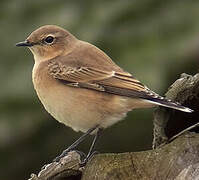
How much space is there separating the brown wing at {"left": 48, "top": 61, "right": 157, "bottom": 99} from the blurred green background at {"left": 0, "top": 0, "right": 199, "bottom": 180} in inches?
90.8

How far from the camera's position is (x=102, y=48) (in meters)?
11.4

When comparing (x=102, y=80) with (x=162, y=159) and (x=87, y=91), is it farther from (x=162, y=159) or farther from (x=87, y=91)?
(x=162, y=159)

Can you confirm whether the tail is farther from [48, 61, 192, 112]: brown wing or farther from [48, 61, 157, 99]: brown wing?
[48, 61, 157, 99]: brown wing

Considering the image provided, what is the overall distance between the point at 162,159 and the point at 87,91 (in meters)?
2.20

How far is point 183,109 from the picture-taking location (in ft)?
20.8

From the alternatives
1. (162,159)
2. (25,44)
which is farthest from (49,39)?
(162,159)

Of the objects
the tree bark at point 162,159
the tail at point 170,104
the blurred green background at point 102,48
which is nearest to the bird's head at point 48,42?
the blurred green background at point 102,48

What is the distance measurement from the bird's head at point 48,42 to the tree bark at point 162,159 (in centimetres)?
234

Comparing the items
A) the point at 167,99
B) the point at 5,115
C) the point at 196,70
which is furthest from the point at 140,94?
the point at 5,115

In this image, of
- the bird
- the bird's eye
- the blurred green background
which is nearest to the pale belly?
the bird

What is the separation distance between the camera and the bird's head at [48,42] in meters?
8.66

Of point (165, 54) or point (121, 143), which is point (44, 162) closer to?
point (121, 143)

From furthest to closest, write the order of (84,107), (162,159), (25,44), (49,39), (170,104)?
(49,39) < (25,44) < (84,107) < (170,104) < (162,159)

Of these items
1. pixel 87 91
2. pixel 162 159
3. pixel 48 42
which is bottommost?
pixel 162 159
